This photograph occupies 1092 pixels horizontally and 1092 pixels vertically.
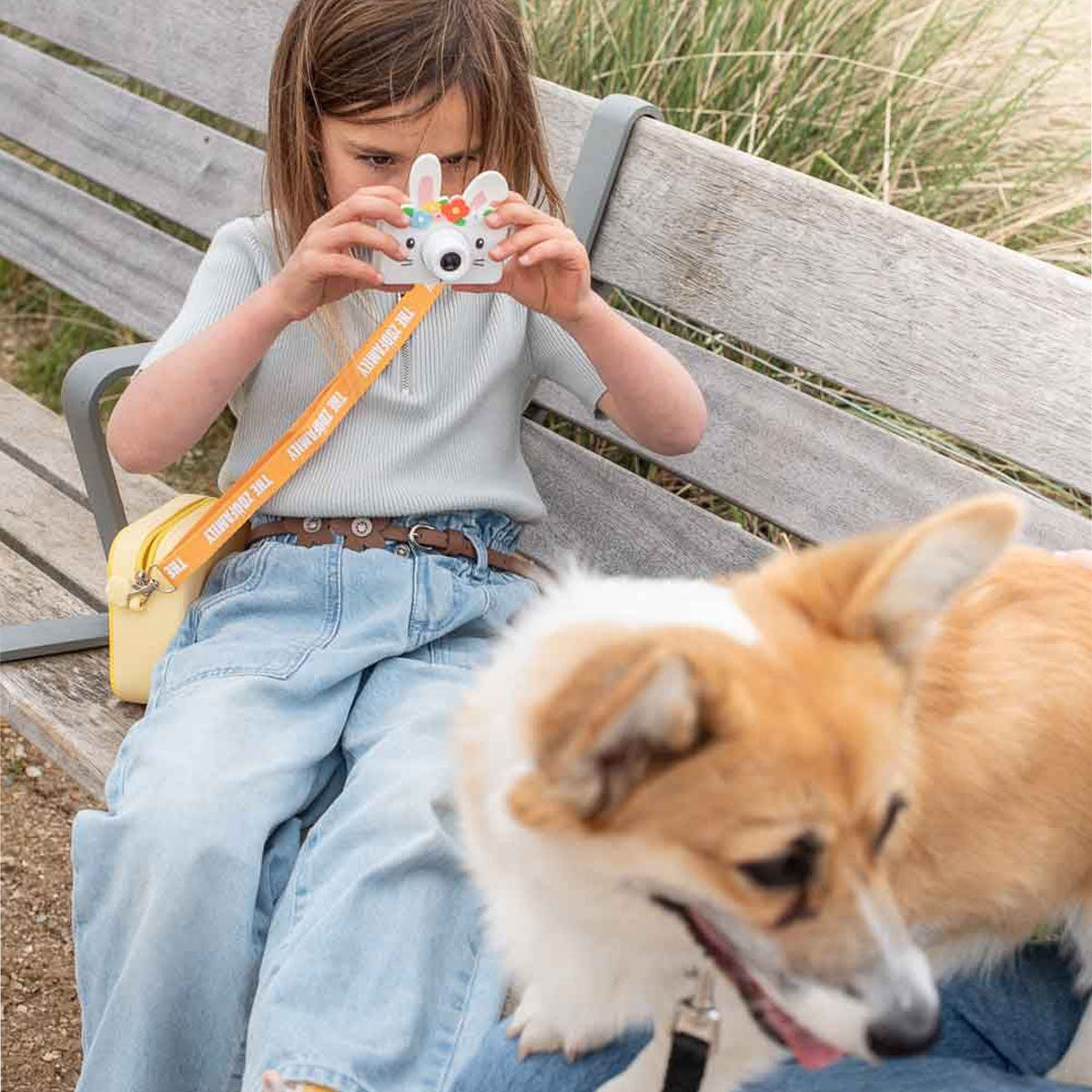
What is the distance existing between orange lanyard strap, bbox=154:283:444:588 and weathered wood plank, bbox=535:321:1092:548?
0.56 m

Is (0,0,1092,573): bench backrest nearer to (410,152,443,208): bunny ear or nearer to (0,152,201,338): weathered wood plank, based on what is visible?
(0,152,201,338): weathered wood plank

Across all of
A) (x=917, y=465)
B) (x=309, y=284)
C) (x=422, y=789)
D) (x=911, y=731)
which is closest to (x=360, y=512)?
(x=309, y=284)

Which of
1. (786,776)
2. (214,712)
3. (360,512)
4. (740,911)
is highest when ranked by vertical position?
(786,776)

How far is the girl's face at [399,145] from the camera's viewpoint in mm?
2236

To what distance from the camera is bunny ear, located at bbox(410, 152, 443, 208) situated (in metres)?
2.08

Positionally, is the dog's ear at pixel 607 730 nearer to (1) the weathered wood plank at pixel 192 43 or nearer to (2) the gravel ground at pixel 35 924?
(2) the gravel ground at pixel 35 924

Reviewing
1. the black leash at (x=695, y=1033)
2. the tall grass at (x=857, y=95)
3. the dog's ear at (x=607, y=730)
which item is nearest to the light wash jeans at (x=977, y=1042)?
the black leash at (x=695, y=1033)

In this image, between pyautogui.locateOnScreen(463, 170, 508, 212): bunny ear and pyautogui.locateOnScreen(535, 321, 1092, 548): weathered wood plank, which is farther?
pyautogui.locateOnScreen(535, 321, 1092, 548): weathered wood plank

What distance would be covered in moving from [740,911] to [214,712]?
956mm

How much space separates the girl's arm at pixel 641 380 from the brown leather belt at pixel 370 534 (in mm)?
337

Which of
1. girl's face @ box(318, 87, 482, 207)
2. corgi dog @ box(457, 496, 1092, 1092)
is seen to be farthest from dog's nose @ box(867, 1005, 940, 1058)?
girl's face @ box(318, 87, 482, 207)

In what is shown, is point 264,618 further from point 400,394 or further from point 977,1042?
point 977,1042

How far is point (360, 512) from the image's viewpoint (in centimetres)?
237

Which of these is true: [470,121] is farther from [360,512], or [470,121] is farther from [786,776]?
[786,776]
